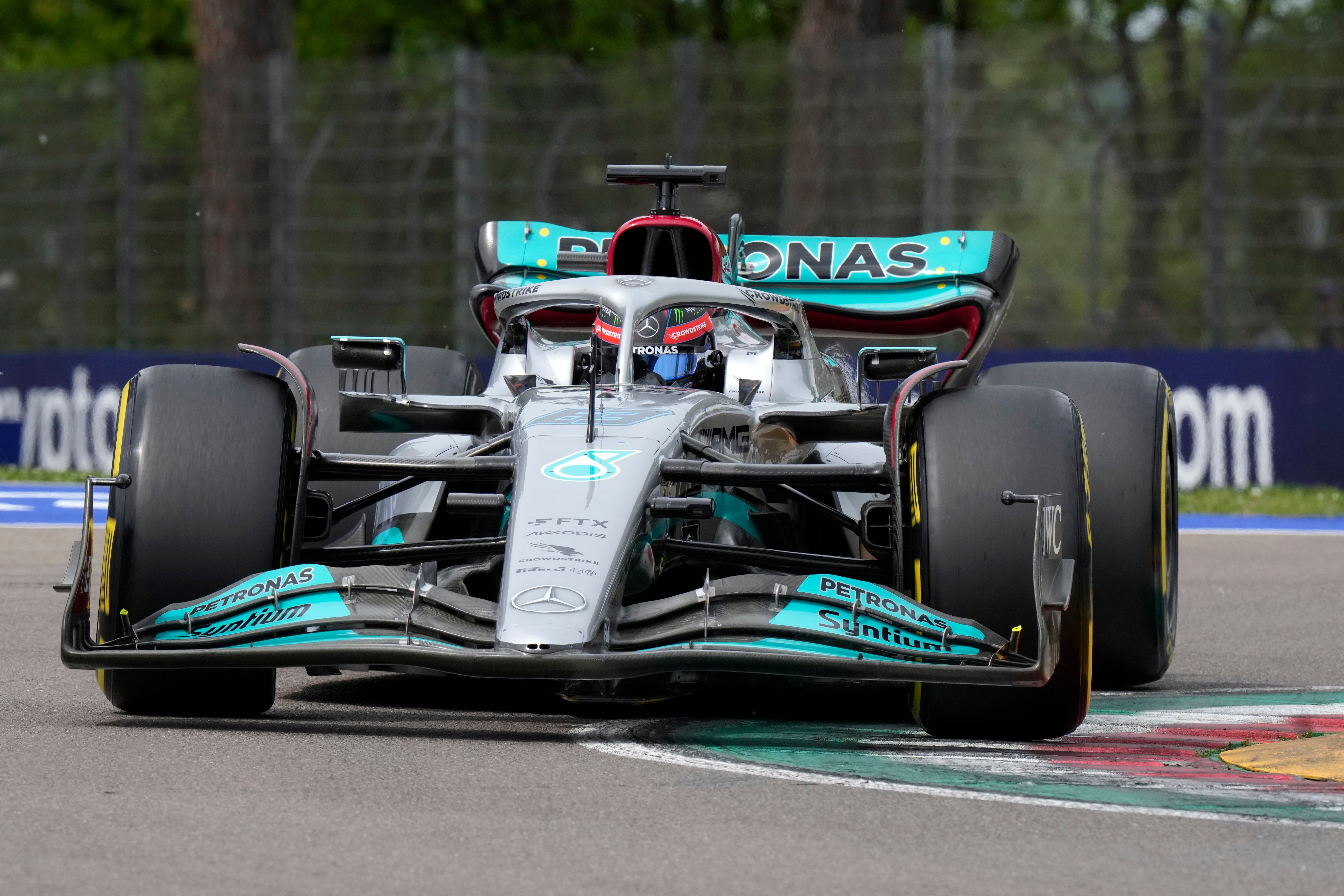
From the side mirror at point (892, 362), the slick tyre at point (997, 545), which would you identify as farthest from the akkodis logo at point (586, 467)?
the side mirror at point (892, 362)

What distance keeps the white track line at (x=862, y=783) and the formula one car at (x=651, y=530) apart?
21cm

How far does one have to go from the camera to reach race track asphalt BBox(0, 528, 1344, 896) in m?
4.02

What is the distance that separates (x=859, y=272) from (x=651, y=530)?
2939 mm

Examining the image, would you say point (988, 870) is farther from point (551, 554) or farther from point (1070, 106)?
point (1070, 106)

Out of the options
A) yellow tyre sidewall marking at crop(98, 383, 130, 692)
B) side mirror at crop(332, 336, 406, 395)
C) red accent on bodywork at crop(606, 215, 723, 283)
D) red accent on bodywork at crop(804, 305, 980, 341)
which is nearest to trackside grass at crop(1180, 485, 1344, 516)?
red accent on bodywork at crop(804, 305, 980, 341)

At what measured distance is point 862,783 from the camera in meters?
5.05

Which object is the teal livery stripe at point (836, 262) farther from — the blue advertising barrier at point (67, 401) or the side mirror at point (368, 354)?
the blue advertising barrier at point (67, 401)

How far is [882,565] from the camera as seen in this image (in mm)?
6000

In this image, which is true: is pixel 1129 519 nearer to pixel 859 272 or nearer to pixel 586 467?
pixel 859 272

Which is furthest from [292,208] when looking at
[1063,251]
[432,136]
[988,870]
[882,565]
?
[988,870]

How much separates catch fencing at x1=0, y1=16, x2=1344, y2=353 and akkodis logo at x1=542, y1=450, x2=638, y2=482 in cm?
1065

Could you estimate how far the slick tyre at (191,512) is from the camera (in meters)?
5.74

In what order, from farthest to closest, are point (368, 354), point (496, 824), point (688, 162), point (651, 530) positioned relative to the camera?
1. point (688, 162)
2. point (368, 354)
3. point (651, 530)
4. point (496, 824)

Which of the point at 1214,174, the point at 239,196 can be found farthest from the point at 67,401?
the point at 1214,174
